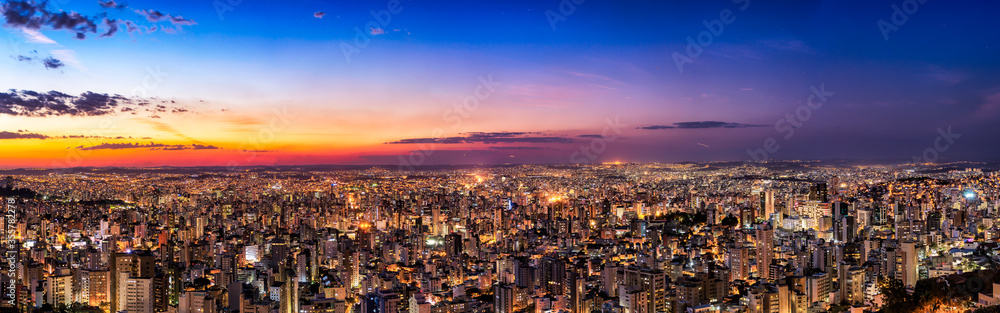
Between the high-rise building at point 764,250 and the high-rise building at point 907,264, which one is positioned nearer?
the high-rise building at point 907,264

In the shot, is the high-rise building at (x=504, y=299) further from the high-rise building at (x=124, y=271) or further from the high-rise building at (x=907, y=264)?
the high-rise building at (x=907, y=264)

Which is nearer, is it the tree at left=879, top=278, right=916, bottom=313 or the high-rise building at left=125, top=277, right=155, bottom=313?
the tree at left=879, top=278, right=916, bottom=313

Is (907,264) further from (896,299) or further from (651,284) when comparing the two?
(651,284)

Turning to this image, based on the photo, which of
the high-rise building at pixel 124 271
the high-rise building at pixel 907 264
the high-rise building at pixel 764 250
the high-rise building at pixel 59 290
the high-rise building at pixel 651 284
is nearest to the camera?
the high-rise building at pixel 651 284

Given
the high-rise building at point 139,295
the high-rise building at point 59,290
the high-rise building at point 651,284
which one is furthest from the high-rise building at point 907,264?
the high-rise building at point 59,290

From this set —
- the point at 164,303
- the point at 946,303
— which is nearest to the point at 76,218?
the point at 164,303

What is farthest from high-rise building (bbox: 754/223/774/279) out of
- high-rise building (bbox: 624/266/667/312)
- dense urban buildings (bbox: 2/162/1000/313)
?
high-rise building (bbox: 624/266/667/312)

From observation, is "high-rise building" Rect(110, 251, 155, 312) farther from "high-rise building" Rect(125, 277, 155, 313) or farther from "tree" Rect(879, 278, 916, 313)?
"tree" Rect(879, 278, 916, 313)

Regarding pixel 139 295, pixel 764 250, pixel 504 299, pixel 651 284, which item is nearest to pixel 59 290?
pixel 139 295
